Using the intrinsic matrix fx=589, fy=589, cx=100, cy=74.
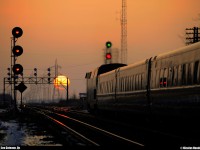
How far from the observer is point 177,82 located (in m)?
21.0

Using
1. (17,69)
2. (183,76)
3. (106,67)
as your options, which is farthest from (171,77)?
(106,67)

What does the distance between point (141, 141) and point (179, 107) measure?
221cm

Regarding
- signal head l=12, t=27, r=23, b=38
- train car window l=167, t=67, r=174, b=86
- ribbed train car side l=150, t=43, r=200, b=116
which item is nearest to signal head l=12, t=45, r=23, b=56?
signal head l=12, t=27, r=23, b=38

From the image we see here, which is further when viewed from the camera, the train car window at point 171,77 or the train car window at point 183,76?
the train car window at point 171,77

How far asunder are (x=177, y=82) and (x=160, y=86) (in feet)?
8.71

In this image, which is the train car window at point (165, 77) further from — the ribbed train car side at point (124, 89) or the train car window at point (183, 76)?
the ribbed train car side at point (124, 89)

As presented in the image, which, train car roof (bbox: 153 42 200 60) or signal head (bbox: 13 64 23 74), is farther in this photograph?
signal head (bbox: 13 64 23 74)

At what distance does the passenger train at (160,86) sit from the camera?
1933cm

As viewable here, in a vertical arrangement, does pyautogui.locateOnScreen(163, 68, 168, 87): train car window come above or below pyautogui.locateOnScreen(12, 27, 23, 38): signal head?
below

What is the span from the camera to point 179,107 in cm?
2050

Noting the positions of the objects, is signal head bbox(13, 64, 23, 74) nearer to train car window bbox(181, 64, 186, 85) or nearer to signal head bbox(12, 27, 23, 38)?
signal head bbox(12, 27, 23, 38)

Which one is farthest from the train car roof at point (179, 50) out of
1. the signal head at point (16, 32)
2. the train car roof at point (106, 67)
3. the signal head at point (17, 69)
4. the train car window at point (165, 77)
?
the train car roof at point (106, 67)

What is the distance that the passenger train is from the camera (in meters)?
19.3

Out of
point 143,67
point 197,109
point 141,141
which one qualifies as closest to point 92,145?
point 141,141
